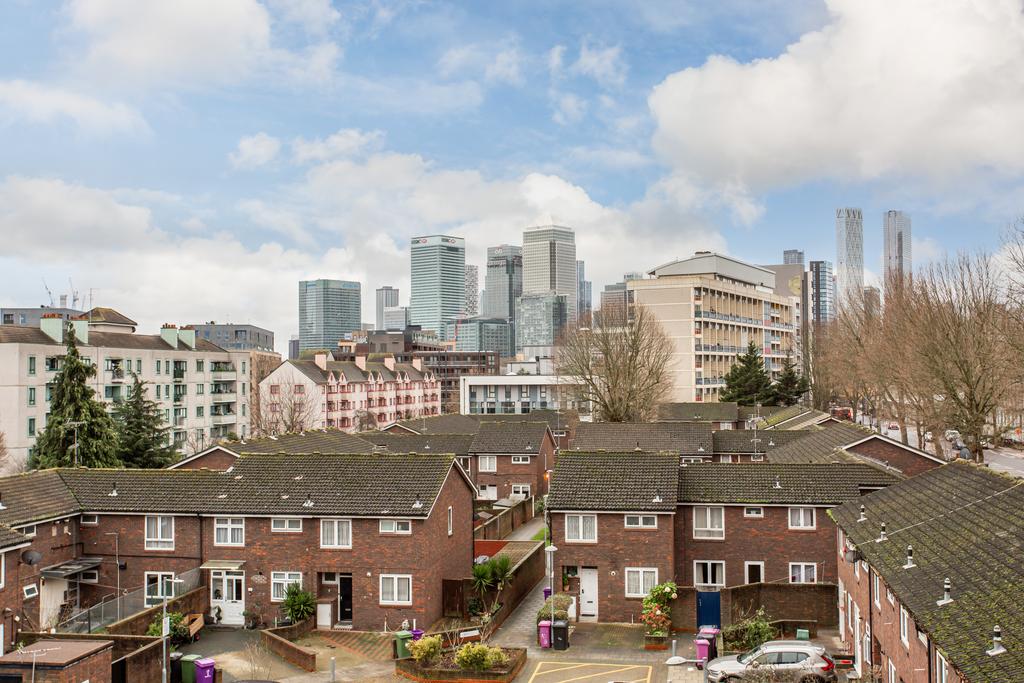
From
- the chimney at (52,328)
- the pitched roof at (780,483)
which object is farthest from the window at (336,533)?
the chimney at (52,328)

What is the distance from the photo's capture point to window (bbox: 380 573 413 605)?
110 feet

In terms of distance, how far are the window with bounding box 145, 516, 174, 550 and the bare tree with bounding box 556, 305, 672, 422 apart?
51.2 metres

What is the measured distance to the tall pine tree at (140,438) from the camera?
203ft

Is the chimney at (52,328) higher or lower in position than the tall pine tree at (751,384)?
higher

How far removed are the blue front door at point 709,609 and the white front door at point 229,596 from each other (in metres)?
17.9

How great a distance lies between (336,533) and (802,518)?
18671mm

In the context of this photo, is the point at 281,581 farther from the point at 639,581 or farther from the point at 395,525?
the point at 639,581

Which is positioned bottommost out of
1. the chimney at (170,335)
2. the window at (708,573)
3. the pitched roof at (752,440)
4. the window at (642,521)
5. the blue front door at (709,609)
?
the blue front door at (709,609)

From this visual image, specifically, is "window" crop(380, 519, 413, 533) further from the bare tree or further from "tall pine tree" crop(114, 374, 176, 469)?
the bare tree

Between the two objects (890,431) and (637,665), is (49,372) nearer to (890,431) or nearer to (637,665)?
(637,665)

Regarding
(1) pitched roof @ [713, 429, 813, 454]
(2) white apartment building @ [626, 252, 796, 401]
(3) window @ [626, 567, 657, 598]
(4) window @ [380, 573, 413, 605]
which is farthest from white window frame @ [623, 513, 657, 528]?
(2) white apartment building @ [626, 252, 796, 401]

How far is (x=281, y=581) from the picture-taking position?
3481 centimetres

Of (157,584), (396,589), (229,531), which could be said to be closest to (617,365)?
(396,589)

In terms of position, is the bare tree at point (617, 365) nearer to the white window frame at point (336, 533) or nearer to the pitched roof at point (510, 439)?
the pitched roof at point (510, 439)
